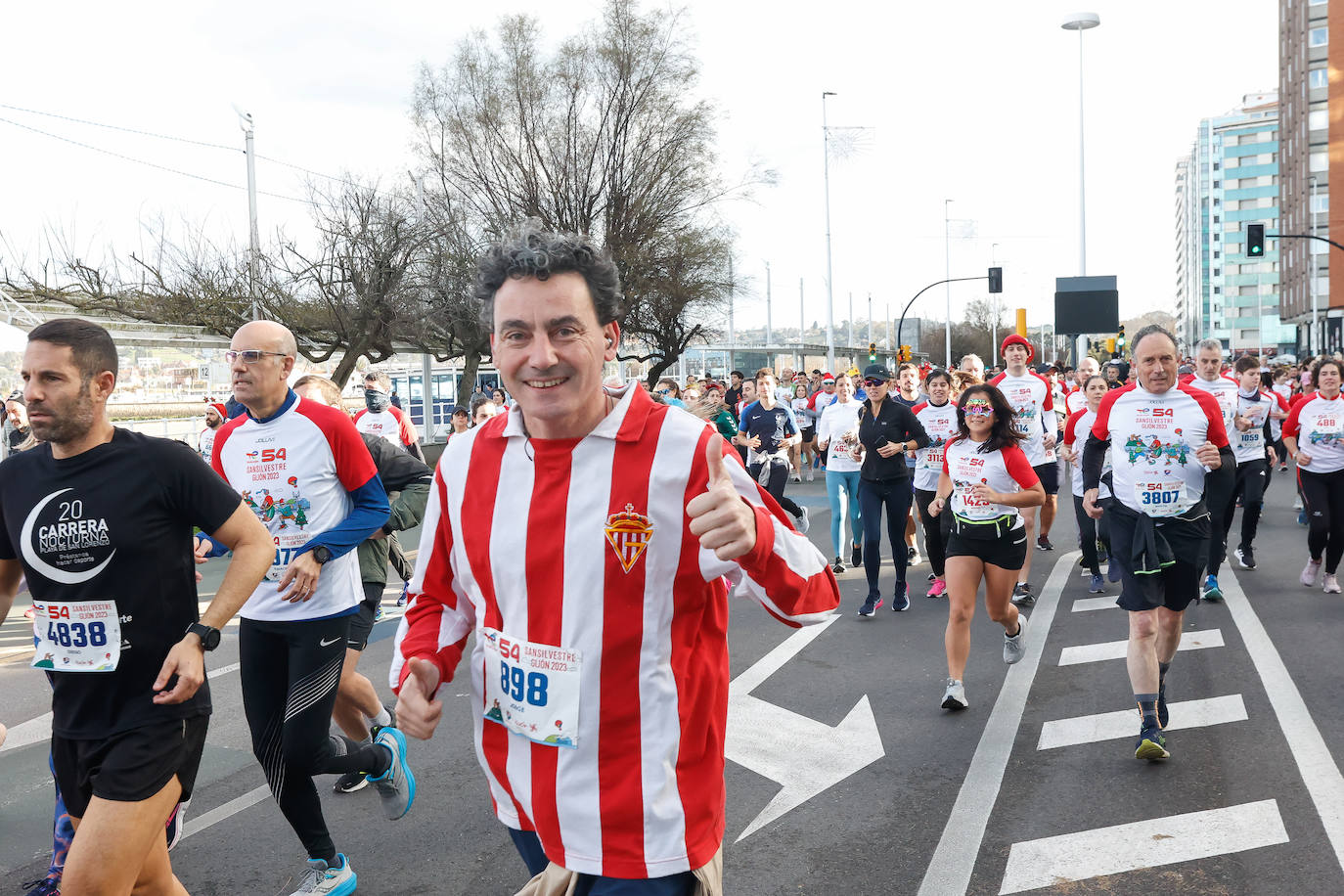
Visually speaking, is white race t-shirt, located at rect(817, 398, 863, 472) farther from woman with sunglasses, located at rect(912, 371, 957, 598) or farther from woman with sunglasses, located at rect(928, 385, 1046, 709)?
woman with sunglasses, located at rect(928, 385, 1046, 709)

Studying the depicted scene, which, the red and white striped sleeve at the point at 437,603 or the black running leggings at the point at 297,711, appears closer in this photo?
the red and white striped sleeve at the point at 437,603

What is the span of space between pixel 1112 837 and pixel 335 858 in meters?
3.05

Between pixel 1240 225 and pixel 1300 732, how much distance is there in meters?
133

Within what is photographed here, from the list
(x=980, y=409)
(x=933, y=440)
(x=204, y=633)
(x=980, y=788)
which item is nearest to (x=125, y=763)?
(x=204, y=633)

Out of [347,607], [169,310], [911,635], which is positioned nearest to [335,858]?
[347,607]

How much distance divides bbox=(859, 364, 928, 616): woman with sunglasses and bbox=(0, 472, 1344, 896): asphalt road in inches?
59.4

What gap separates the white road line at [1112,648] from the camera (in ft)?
23.7

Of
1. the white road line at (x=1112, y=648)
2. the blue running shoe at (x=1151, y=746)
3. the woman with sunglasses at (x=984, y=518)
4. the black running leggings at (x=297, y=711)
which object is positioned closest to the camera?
the black running leggings at (x=297, y=711)

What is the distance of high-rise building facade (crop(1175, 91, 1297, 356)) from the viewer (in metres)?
119

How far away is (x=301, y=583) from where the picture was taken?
394cm

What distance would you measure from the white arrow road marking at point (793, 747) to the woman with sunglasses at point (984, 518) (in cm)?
70

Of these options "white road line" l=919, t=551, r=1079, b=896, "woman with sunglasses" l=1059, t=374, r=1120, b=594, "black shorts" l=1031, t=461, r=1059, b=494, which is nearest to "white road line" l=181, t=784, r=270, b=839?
"white road line" l=919, t=551, r=1079, b=896

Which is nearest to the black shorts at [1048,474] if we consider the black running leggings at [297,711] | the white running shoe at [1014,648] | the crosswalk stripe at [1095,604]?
the crosswalk stripe at [1095,604]

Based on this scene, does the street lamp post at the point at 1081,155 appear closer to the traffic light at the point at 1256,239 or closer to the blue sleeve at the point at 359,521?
the traffic light at the point at 1256,239
